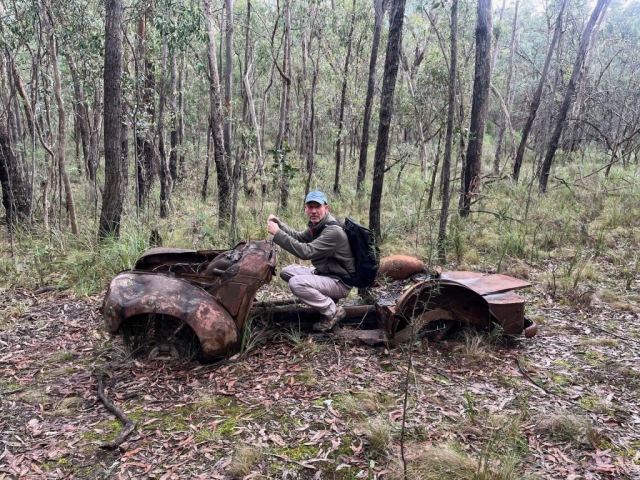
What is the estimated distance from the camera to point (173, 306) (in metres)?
3.68

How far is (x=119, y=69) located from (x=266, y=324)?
4.91m

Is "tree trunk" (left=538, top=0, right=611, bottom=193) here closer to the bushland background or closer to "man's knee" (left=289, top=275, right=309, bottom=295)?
the bushland background

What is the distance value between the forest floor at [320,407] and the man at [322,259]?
39 cm

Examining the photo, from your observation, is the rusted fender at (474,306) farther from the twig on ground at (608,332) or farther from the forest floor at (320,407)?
the twig on ground at (608,332)

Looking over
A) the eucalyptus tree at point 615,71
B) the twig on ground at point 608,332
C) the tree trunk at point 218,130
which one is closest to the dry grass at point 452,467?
the twig on ground at point 608,332

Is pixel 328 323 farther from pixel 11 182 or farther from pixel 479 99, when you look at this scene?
pixel 11 182

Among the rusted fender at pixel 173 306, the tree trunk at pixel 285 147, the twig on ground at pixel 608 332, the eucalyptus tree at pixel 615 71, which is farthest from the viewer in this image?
the eucalyptus tree at pixel 615 71

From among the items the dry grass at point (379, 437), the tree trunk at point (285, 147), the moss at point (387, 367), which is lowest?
the moss at point (387, 367)

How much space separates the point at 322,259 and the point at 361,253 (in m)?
0.41

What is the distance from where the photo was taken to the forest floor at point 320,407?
281cm

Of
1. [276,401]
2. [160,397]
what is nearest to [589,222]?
[276,401]

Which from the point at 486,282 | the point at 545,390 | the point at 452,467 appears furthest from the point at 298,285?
the point at 545,390

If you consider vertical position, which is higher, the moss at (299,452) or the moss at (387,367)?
the moss at (387,367)

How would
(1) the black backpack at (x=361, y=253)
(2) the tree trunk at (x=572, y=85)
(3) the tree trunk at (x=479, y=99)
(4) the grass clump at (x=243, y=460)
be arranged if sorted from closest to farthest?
(4) the grass clump at (x=243, y=460) → (1) the black backpack at (x=361, y=253) → (3) the tree trunk at (x=479, y=99) → (2) the tree trunk at (x=572, y=85)
